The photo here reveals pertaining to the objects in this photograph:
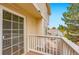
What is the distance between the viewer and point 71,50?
10.1 feet

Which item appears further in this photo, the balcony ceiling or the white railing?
the white railing

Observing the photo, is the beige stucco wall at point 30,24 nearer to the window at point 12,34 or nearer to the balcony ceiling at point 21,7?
the balcony ceiling at point 21,7

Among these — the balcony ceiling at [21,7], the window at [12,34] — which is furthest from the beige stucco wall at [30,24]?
the window at [12,34]

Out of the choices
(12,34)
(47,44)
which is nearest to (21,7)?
(12,34)

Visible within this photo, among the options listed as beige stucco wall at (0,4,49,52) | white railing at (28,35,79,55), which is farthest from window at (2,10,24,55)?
white railing at (28,35,79,55)

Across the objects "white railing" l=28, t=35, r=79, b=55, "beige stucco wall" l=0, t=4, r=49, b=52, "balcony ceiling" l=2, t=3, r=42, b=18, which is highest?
"balcony ceiling" l=2, t=3, r=42, b=18

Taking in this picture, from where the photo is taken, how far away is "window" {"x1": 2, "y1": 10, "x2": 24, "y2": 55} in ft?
9.99

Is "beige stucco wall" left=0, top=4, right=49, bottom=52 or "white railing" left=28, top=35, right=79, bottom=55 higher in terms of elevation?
"beige stucco wall" left=0, top=4, right=49, bottom=52

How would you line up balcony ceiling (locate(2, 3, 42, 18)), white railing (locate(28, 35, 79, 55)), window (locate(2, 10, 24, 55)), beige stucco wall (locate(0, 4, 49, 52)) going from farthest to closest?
beige stucco wall (locate(0, 4, 49, 52))
white railing (locate(28, 35, 79, 55))
balcony ceiling (locate(2, 3, 42, 18))
window (locate(2, 10, 24, 55))

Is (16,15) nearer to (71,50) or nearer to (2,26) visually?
(2,26)

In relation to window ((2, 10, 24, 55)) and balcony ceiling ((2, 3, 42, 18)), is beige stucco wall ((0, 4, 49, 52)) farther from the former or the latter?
window ((2, 10, 24, 55))

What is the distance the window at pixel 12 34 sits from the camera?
9.99ft

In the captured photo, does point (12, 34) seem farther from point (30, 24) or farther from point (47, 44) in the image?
point (30, 24)

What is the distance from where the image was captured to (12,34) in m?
3.44
